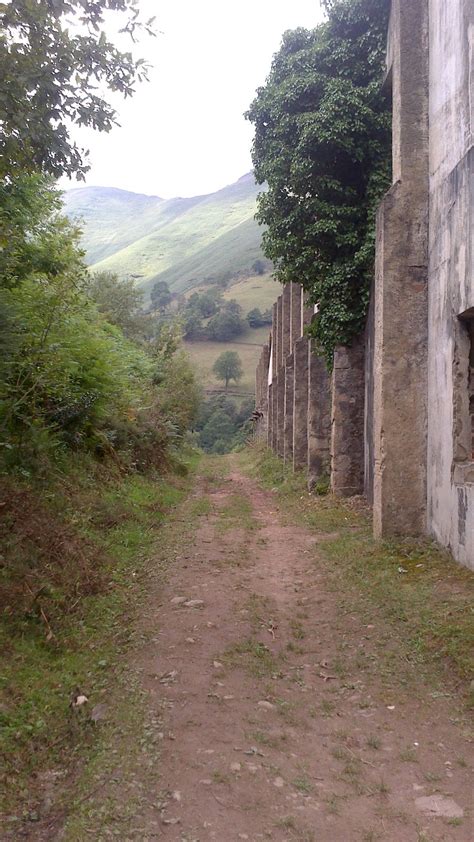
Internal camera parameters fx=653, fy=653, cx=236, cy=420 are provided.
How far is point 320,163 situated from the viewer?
13.1 meters

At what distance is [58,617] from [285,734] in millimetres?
2571

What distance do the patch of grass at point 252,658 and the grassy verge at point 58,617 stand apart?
92 centimetres

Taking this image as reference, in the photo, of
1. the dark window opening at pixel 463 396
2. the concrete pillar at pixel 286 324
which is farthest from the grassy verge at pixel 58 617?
the concrete pillar at pixel 286 324

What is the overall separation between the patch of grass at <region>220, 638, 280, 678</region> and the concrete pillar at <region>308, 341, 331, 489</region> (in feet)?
35.5

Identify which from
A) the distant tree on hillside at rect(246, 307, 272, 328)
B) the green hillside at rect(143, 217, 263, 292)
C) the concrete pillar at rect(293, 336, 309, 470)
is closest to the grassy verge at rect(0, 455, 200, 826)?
the concrete pillar at rect(293, 336, 309, 470)

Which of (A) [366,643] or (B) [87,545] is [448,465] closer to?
(A) [366,643]

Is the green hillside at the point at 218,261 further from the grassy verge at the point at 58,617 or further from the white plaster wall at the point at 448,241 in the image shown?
the grassy verge at the point at 58,617

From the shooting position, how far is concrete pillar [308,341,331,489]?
1655 cm

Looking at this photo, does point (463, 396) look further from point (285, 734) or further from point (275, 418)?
point (275, 418)

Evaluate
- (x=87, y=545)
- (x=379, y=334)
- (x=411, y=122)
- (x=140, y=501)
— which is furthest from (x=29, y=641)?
(x=411, y=122)

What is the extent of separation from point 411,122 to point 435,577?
6203mm

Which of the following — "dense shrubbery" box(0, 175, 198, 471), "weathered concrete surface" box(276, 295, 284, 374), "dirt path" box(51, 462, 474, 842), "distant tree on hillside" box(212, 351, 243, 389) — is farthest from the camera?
"distant tree on hillside" box(212, 351, 243, 389)

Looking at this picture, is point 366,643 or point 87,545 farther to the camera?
point 87,545

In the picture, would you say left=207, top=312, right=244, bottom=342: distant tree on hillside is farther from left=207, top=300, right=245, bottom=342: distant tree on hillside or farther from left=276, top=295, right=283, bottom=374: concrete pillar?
left=276, top=295, right=283, bottom=374: concrete pillar
